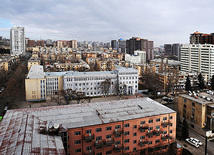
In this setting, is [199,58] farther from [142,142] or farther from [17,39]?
[17,39]

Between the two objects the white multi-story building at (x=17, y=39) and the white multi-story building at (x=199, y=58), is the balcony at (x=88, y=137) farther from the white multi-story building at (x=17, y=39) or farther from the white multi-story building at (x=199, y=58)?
the white multi-story building at (x=17, y=39)

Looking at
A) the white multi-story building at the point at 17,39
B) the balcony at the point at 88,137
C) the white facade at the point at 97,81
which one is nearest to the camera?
the balcony at the point at 88,137

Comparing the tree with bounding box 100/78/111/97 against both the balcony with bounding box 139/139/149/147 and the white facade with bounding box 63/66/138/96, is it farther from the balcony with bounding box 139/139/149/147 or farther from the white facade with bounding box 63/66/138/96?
the balcony with bounding box 139/139/149/147

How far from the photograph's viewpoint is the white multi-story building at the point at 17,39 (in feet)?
217

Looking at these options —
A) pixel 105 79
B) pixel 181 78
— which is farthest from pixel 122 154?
pixel 181 78

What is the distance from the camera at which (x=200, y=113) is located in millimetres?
12992

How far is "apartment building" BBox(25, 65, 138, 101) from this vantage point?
20609 mm

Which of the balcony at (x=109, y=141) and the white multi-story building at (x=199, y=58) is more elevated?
the white multi-story building at (x=199, y=58)

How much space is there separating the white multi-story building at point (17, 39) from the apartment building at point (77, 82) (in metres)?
50.5

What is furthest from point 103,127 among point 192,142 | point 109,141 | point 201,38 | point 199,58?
point 201,38

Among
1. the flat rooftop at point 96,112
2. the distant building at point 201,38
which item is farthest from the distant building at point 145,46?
the flat rooftop at point 96,112

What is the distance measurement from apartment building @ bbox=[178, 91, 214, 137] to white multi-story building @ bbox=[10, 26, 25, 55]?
6564cm

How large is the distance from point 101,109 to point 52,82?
45.8 ft

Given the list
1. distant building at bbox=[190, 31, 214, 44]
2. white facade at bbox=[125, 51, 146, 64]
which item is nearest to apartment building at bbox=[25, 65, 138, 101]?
distant building at bbox=[190, 31, 214, 44]
